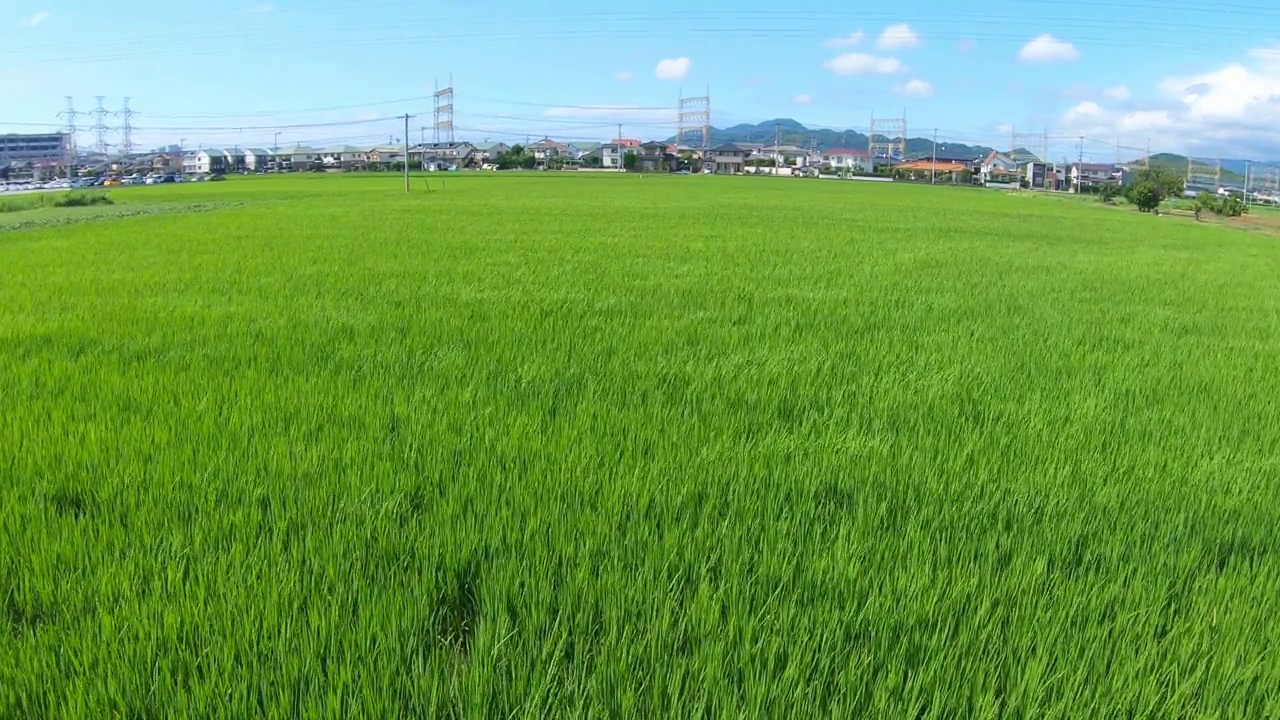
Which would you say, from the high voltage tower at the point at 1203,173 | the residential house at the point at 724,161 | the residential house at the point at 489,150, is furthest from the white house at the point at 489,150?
the high voltage tower at the point at 1203,173

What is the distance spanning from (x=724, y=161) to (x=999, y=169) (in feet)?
144

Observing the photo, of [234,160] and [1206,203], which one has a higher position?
[234,160]

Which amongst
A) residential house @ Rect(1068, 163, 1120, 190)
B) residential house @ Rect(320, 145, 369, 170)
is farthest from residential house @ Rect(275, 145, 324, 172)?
residential house @ Rect(1068, 163, 1120, 190)

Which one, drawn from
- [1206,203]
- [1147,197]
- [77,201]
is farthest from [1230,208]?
[77,201]

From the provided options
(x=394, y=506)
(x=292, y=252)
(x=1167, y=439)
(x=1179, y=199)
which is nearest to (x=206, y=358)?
(x=394, y=506)

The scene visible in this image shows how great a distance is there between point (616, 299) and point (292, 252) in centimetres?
535

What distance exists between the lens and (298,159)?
10369 cm

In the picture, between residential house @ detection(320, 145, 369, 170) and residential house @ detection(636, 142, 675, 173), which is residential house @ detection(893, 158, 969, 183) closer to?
residential house @ detection(636, 142, 675, 173)

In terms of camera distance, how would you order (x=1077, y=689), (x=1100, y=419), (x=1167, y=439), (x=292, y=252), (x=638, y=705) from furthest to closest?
(x=292, y=252), (x=1100, y=419), (x=1167, y=439), (x=1077, y=689), (x=638, y=705)

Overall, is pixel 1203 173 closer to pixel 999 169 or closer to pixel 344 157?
pixel 999 169

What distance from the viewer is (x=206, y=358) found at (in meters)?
4.63

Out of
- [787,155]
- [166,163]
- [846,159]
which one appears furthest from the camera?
[846,159]

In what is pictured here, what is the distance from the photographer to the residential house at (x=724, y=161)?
10450 centimetres

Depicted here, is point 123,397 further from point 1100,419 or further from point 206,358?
point 1100,419
